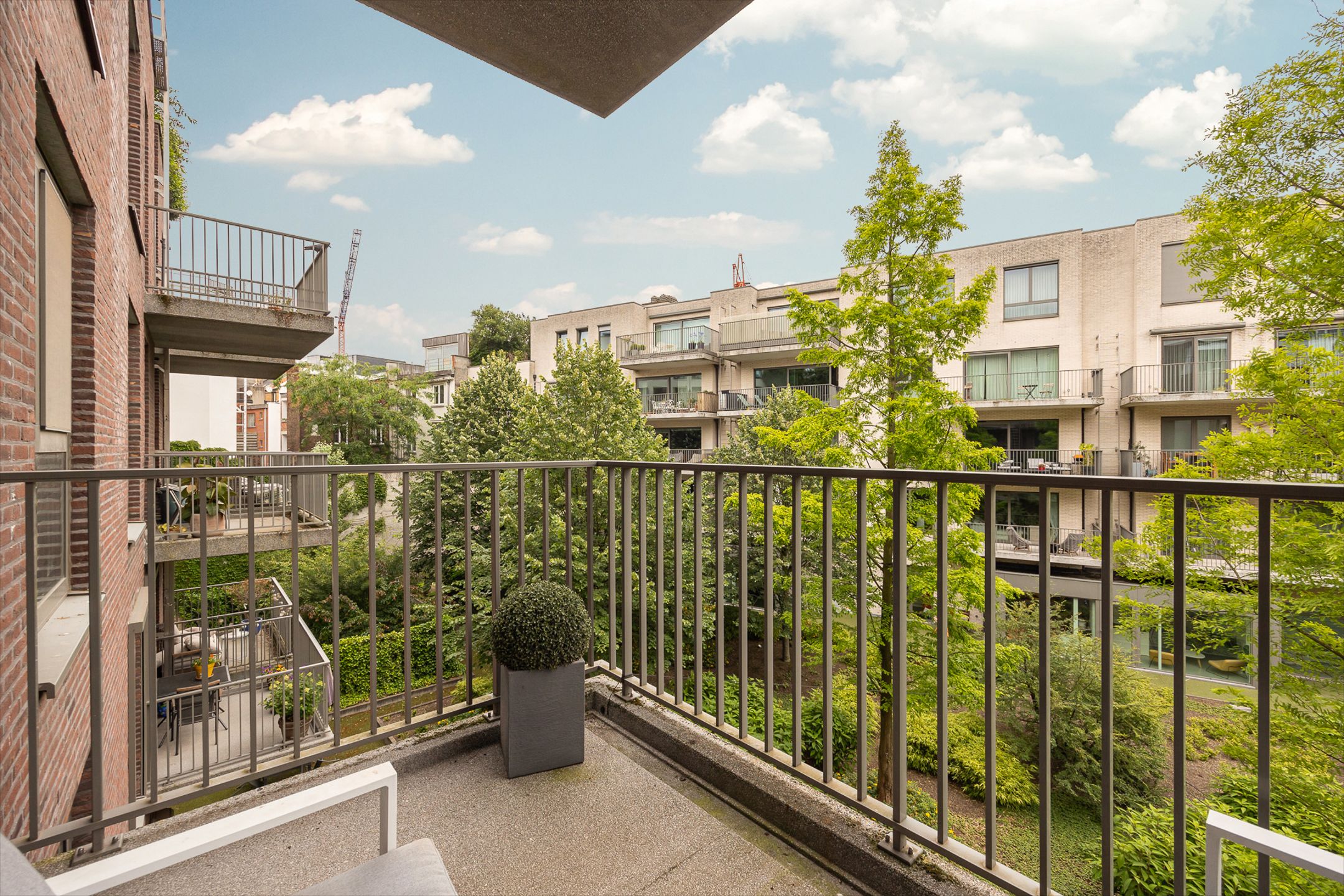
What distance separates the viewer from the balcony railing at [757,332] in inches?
709

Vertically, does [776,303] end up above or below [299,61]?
below

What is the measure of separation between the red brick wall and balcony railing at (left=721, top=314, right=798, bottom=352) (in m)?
14.8

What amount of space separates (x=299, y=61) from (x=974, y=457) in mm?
19573

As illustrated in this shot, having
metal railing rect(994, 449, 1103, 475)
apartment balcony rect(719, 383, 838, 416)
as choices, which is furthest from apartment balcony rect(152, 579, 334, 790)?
metal railing rect(994, 449, 1103, 475)

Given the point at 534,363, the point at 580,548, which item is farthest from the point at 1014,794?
Result: the point at 534,363

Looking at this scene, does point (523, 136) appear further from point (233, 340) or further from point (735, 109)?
point (233, 340)

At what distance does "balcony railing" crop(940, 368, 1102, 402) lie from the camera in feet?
46.0

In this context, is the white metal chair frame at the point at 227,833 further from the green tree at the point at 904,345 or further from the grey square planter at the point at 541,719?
the green tree at the point at 904,345

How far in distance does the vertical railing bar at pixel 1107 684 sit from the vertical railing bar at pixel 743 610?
35.3 inches

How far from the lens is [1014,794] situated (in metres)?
7.91

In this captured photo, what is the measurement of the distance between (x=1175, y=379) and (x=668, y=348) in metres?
13.3

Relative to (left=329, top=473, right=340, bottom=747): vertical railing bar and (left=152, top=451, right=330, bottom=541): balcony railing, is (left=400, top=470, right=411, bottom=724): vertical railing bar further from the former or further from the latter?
(left=152, top=451, right=330, bottom=541): balcony railing

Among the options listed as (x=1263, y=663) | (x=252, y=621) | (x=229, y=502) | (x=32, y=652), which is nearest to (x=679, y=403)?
(x=229, y=502)

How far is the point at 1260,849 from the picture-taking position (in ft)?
2.64
